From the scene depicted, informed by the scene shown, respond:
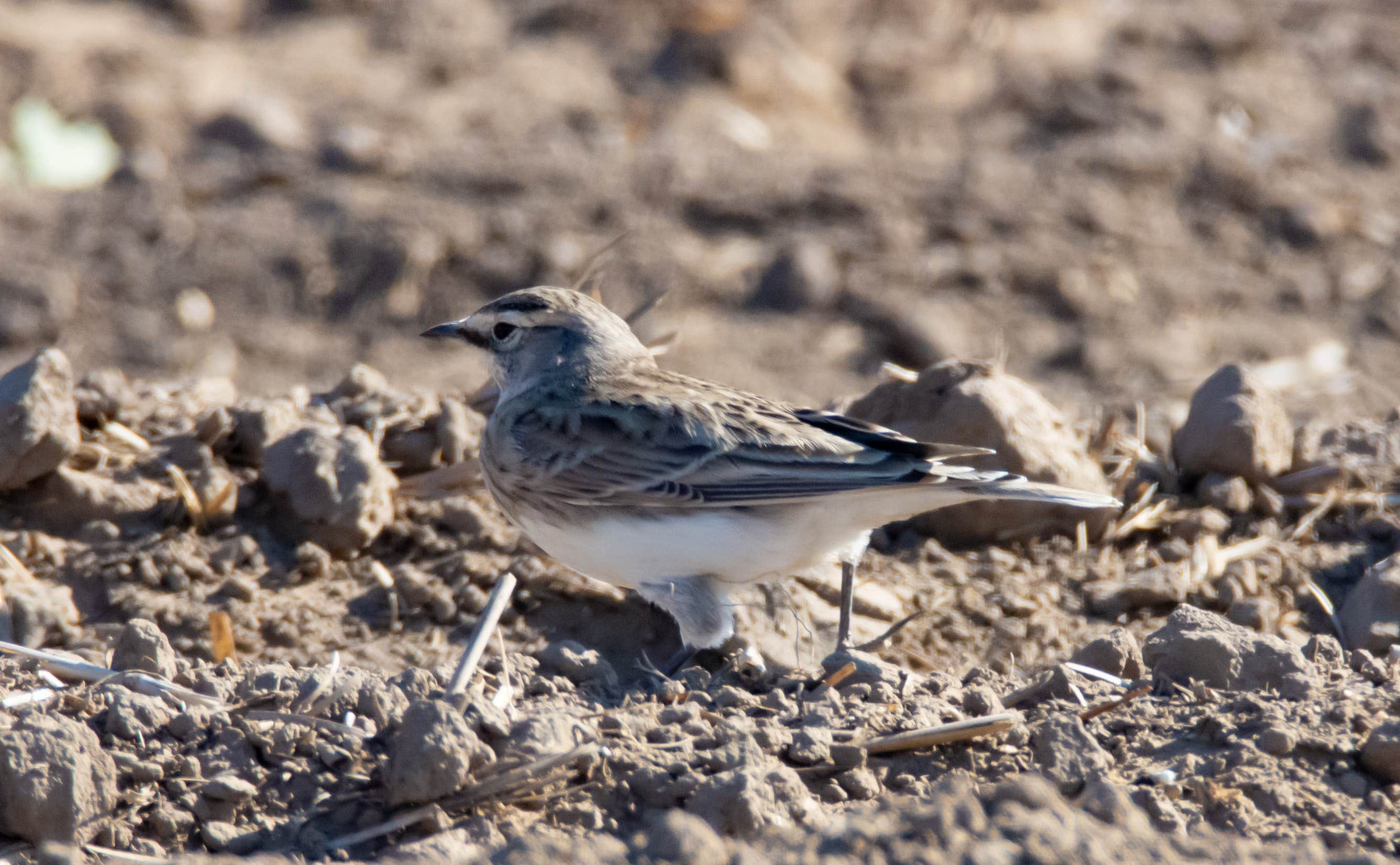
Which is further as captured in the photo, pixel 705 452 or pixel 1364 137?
pixel 1364 137

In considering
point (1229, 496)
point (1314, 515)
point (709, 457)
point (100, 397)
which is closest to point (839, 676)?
point (709, 457)

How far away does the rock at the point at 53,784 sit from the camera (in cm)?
353

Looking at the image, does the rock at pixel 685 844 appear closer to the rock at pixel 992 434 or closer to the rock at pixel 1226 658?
the rock at pixel 1226 658

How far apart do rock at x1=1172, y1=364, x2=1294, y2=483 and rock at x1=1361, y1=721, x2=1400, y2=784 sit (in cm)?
277

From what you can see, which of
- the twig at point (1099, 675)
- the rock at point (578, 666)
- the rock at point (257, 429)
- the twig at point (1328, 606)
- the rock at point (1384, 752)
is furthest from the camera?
the rock at point (257, 429)

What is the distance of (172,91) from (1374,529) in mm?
8787

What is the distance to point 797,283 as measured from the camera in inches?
384

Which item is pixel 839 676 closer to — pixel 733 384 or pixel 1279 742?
pixel 1279 742

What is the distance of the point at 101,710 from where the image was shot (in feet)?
12.8

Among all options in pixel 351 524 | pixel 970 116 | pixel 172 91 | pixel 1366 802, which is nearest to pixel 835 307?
pixel 970 116

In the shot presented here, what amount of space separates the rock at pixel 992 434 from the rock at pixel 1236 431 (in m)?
0.50

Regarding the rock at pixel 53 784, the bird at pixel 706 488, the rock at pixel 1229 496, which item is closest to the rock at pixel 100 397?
the bird at pixel 706 488

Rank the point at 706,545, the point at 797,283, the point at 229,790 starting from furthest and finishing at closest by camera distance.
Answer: the point at 797,283, the point at 706,545, the point at 229,790

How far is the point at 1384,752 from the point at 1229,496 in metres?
2.77
